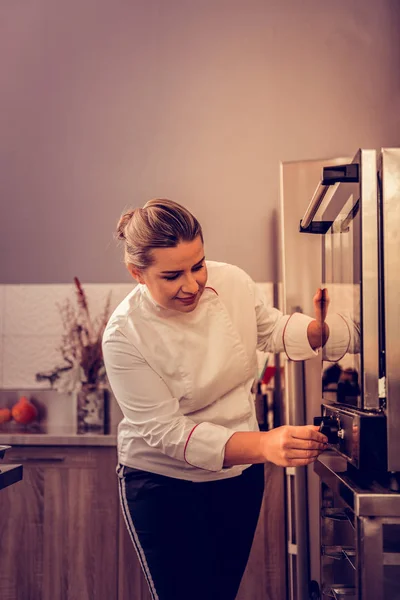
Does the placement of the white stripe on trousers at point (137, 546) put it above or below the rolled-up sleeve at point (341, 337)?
below

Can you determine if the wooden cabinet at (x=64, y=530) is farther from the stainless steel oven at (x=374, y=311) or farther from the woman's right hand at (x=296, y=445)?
the stainless steel oven at (x=374, y=311)

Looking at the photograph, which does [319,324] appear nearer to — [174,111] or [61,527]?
[61,527]

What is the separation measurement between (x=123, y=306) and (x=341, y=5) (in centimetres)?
173

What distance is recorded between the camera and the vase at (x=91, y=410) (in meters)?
2.25

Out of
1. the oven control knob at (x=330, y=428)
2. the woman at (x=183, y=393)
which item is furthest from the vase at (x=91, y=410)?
the oven control knob at (x=330, y=428)

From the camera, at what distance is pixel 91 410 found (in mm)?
2256

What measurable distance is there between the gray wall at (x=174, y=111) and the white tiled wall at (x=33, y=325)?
60mm

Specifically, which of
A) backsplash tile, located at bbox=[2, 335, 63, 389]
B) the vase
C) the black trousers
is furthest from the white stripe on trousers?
backsplash tile, located at bbox=[2, 335, 63, 389]

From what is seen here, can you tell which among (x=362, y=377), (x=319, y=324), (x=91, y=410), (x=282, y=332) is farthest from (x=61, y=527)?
(x=362, y=377)

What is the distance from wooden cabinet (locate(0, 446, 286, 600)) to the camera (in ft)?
6.72

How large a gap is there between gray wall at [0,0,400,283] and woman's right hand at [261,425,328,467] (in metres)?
1.47

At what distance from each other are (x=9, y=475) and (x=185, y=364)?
42 cm

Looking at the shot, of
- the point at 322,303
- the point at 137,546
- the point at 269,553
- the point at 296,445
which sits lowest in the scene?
the point at 269,553

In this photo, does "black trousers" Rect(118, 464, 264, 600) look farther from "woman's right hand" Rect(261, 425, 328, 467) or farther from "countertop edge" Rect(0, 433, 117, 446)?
"countertop edge" Rect(0, 433, 117, 446)
